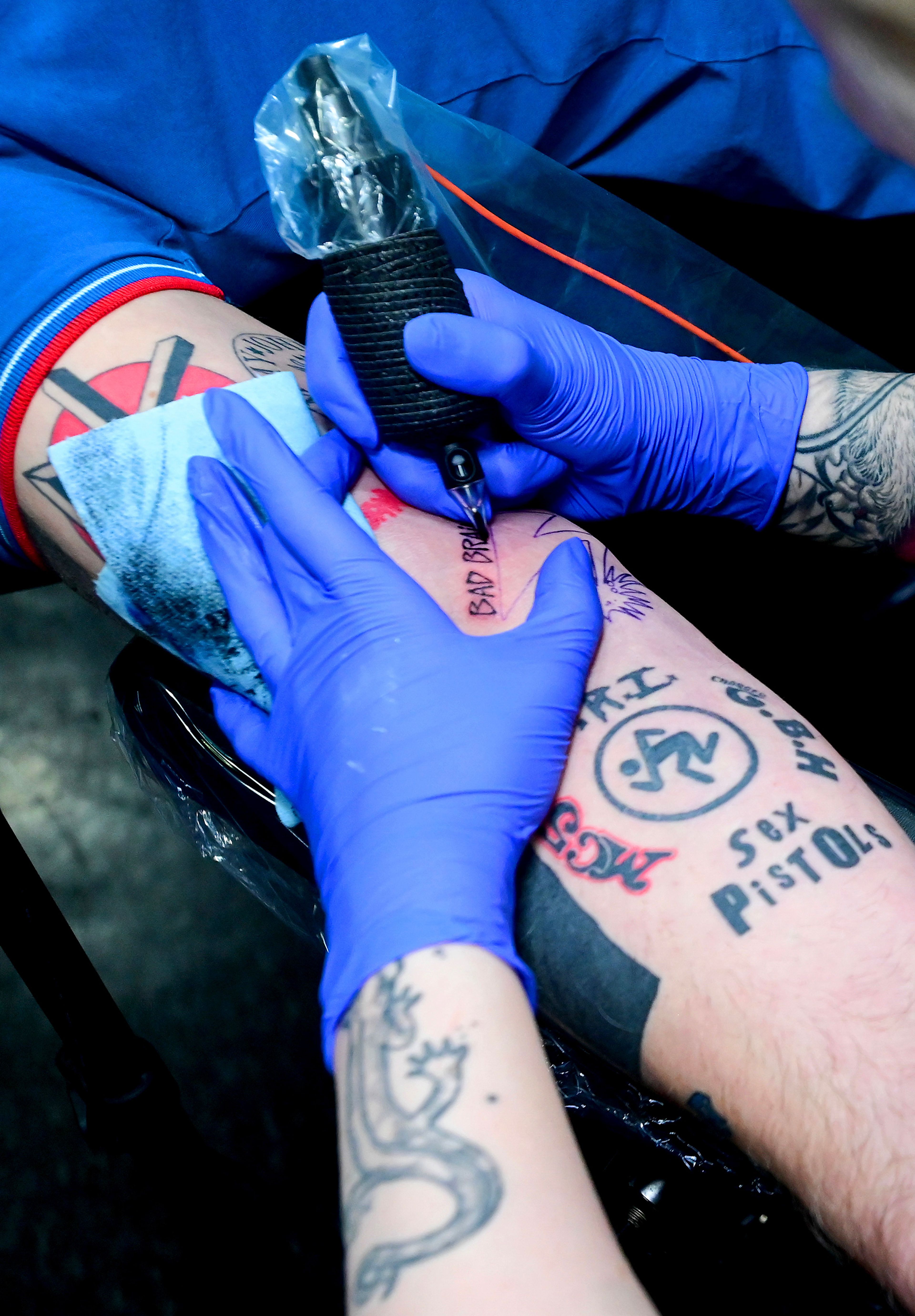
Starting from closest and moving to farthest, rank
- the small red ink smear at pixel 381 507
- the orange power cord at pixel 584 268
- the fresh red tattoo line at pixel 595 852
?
the fresh red tattoo line at pixel 595 852
the small red ink smear at pixel 381 507
the orange power cord at pixel 584 268

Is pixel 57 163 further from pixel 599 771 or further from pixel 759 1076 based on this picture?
pixel 759 1076

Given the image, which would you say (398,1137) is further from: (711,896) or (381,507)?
(381,507)

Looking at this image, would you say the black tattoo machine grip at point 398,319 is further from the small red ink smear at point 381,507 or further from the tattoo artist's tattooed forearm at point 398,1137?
the tattoo artist's tattooed forearm at point 398,1137

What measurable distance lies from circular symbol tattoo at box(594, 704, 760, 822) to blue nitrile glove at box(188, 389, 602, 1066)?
56 mm

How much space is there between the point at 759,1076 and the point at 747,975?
0.28 ft

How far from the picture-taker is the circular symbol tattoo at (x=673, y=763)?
0.92 m

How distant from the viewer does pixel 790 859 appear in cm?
87

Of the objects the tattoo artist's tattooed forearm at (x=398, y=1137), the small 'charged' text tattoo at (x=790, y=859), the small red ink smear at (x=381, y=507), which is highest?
the small red ink smear at (x=381, y=507)

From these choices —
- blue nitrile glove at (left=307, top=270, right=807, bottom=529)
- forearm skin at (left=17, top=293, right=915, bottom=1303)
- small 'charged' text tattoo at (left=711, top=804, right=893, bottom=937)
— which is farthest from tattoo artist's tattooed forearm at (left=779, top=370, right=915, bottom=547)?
small 'charged' text tattoo at (left=711, top=804, right=893, bottom=937)

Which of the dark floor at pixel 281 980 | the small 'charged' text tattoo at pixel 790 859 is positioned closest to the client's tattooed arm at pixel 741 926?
the small 'charged' text tattoo at pixel 790 859

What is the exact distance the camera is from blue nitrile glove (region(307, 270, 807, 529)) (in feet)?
3.39

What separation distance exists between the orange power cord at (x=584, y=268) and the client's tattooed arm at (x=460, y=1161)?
3.41 ft

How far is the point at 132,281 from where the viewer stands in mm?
1091

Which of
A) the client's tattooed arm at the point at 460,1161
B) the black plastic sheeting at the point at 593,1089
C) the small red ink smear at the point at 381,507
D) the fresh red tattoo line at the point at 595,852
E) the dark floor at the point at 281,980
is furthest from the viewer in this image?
the dark floor at the point at 281,980
